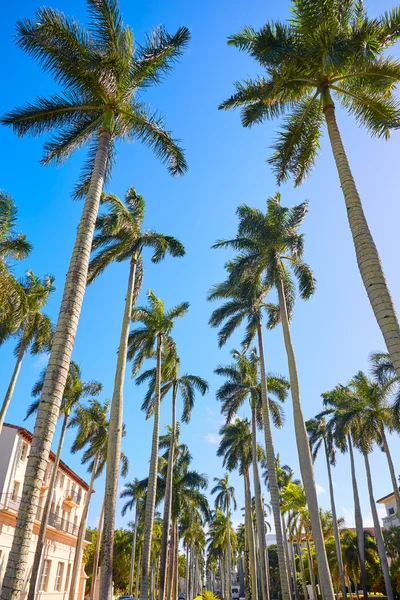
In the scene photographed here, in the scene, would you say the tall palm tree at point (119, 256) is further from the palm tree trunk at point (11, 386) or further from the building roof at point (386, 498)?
the building roof at point (386, 498)

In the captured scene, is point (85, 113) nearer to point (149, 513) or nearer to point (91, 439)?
point (149, 513)

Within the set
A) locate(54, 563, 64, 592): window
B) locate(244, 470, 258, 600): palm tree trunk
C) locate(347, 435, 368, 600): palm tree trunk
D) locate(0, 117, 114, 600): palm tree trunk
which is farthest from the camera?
locate(347, 435, 368, 600): palm tree trunk

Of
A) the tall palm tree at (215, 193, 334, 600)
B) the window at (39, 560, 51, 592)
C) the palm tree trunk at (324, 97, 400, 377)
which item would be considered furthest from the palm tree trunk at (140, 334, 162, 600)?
the palm tree trunk at (324, 97, 400, 377)

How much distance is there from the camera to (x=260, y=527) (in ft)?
95.5

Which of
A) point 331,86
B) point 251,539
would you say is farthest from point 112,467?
point 251,539

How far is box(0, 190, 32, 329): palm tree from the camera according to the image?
16.3 meters

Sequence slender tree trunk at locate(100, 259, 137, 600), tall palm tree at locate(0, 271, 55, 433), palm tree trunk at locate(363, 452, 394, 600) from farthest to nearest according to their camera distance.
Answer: palm tree trunk at locate(363, 452, 394, 600) → tall palm tree at locate(0, 271, 55, 433) → slender tree trunk at locate(100, 259, 137, 600)

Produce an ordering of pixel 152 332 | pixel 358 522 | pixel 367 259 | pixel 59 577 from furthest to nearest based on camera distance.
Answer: pixel 358 522
pixel 59 577
pixel 152 332
pixel 367 259

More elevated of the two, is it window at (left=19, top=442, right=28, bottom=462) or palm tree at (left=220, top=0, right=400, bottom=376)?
palm tree at (left=220, top=0, right=400, bottom=376)

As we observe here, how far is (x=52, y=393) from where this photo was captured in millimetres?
7883

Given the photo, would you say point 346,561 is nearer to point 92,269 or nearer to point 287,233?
point 287,233

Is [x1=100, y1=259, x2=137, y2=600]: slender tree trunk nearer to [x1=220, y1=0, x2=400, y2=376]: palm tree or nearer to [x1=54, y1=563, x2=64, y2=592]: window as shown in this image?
[x1=220, y1=0, x2=400, y2=376]: palm tree

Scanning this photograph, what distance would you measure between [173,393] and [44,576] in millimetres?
16058

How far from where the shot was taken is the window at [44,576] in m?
29.5
